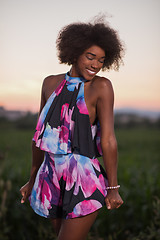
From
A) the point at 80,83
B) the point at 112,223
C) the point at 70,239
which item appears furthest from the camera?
the point at 112,223

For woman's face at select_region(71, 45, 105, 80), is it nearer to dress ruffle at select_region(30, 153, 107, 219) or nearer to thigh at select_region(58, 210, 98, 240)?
dress ruffle at select_region(30, 153, 107, 219)

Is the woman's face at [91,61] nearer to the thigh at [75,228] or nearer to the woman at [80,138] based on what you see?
the woman at [80,138]

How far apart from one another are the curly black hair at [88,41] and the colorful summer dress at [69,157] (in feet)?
0.61

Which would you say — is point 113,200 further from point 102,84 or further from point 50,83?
point 50,83

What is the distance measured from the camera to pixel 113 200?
228cm

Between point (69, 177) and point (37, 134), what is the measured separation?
41 cm

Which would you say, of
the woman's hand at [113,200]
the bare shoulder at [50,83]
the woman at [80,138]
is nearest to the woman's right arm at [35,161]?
the bare shoulder at [50,83]

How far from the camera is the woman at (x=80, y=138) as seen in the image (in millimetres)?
2270

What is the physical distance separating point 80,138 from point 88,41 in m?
0.68

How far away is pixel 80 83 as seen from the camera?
2.38 metres

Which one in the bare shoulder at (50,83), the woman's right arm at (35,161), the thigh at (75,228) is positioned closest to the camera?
the thigh at (75,228)

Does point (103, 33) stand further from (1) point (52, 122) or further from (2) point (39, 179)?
(2) point (39, 179)

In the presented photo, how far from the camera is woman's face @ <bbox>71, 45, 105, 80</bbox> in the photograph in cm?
231

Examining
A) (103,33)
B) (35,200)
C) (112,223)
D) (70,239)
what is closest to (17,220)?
(112,223)
